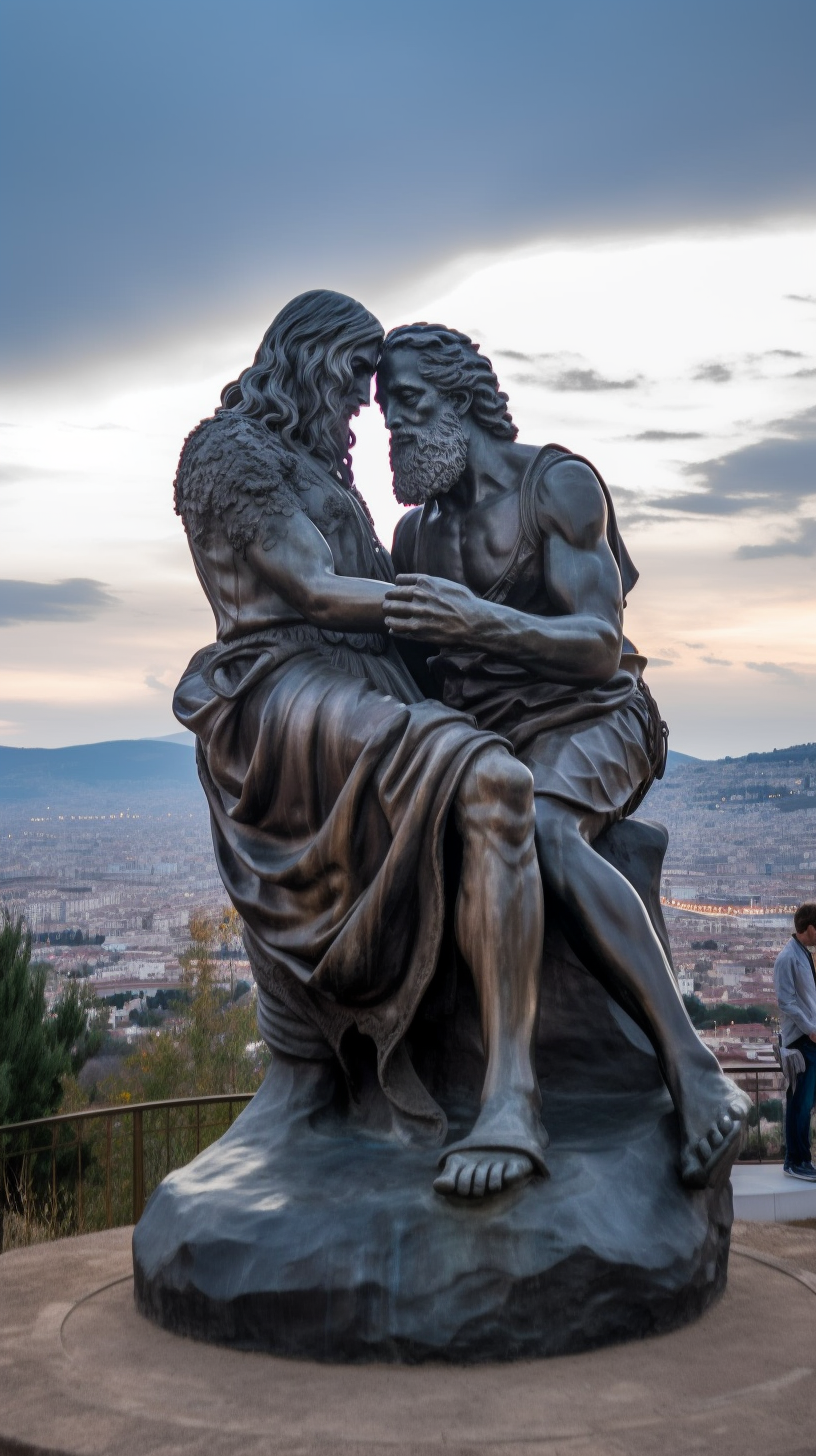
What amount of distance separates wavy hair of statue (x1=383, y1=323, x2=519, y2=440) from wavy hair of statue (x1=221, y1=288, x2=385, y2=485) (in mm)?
140

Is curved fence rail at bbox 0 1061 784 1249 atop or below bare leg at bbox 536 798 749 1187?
below

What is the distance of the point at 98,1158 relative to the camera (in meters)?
13.2

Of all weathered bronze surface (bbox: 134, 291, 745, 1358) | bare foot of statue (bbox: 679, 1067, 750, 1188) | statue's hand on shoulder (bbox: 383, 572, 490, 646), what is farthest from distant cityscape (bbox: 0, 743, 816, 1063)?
bare foot of statue (bbox: 679, 1067, 750, 1188)

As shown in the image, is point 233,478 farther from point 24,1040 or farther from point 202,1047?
point 202,1047

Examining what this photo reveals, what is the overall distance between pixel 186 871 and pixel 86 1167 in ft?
33.4

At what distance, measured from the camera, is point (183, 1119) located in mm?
16188

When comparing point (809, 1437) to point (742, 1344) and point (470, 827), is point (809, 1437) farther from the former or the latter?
point (470, 827)

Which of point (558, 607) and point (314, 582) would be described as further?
point (558, 607)

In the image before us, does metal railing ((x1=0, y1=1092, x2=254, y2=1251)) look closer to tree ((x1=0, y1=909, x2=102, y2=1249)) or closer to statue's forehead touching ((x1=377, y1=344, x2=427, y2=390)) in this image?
tree ((x1=0, y1=909, x2=102, y2=1249))

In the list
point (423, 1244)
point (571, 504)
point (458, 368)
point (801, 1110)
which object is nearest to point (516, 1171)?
point (423, 1244)

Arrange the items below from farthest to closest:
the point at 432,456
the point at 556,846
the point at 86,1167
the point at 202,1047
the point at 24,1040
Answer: the point at 202,1047 < the point at 86,1167 < the point at 24,1040 < the point at 432,456 < the point at 556,846

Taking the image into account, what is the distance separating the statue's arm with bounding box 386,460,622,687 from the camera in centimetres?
504

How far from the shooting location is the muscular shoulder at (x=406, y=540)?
5828mm

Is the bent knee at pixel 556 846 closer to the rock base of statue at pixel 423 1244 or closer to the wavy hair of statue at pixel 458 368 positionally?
the rock base of statue at pixel 423 1244
